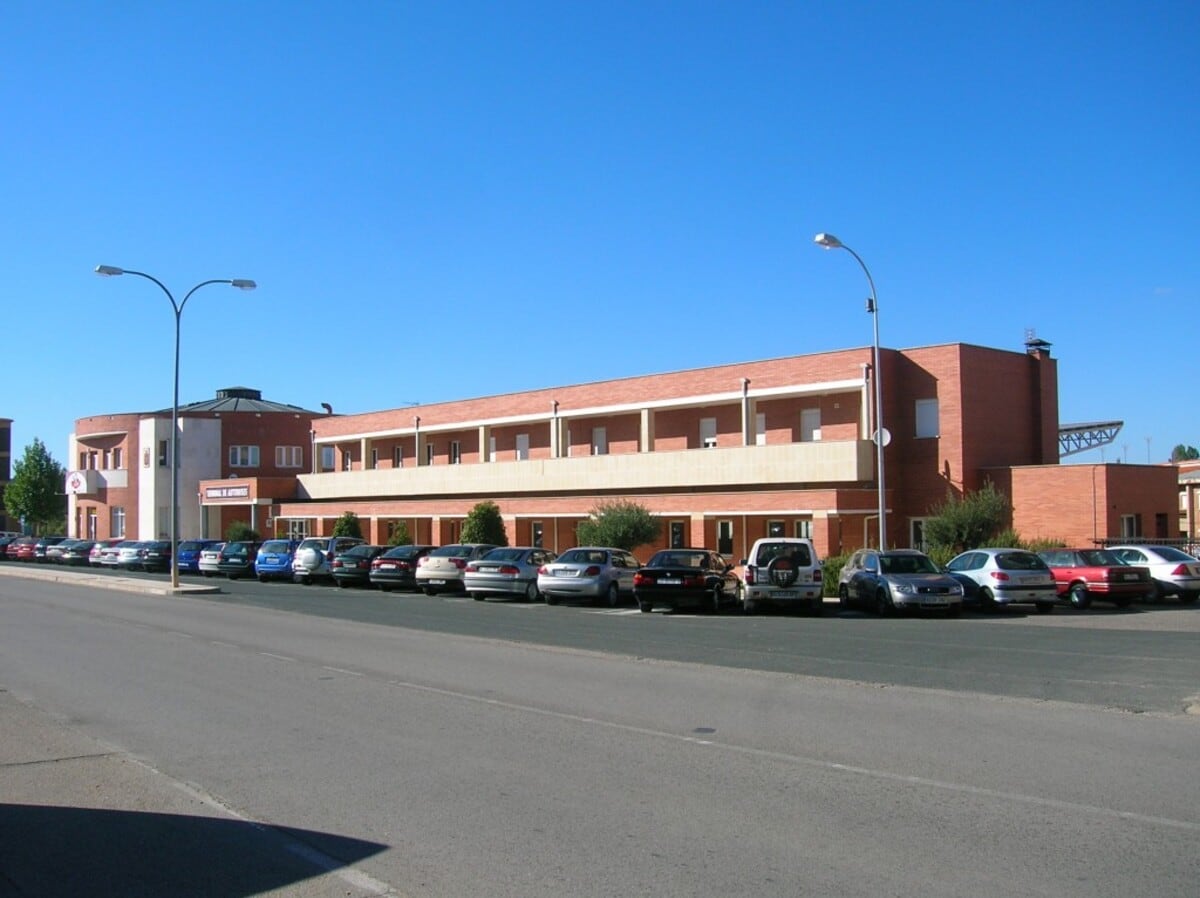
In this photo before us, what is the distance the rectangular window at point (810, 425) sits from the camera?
4184 cm

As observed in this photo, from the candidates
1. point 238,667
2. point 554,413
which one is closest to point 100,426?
point 554,413

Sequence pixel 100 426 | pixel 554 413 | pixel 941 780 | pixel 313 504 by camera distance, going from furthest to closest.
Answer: pixel 100 426, pixel 313 504, pixel 554 413, pixel 941 780

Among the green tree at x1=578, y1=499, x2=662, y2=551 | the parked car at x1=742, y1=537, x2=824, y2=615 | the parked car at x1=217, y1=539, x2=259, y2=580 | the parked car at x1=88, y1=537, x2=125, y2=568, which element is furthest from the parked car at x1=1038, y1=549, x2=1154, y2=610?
the parked car at x1=88, y1=537, x2=125, y2=568

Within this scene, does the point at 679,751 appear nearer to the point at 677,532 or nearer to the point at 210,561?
Result: the point at 677,532

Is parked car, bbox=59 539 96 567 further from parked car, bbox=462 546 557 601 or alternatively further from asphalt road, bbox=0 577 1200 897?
asphalt road, bbox=0 577 1200 897

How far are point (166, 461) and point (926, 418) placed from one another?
5002cm

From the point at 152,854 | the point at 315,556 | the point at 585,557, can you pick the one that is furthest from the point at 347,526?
the point at 152,854

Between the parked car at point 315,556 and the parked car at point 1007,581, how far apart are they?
68.2 feet

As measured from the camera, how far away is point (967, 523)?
3409cm

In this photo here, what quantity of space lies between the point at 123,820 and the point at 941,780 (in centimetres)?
543

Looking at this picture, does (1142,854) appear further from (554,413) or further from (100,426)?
(100,426)

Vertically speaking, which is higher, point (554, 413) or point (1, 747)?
point (554, 413)

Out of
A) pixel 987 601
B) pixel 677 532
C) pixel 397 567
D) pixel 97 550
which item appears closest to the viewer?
pixel 987 601

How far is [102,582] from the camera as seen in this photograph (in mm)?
37625
